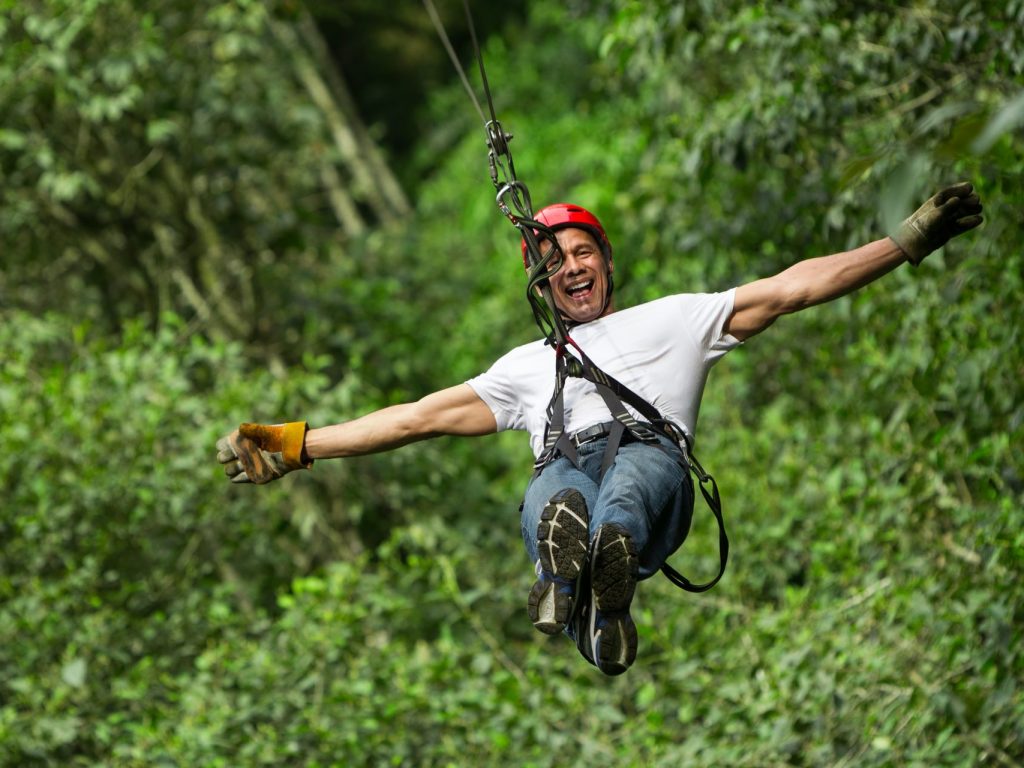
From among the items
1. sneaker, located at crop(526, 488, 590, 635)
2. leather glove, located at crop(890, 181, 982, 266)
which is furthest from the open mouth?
leather glove, located at crop(890, 181, 982, 266)

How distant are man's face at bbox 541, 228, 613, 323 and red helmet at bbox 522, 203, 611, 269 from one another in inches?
1.2

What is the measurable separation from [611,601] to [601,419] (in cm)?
56

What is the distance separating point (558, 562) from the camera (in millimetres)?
3568

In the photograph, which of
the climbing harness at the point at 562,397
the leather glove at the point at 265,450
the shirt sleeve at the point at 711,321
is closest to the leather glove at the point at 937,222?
the shirt sleeve at the point at 711,321

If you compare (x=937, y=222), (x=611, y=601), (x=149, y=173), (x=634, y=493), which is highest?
(x=149, y=173)

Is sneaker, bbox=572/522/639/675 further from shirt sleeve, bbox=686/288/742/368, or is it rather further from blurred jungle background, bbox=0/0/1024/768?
blurred jungle background, bbox=0/0/1024/768

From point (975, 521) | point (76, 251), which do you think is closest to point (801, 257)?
point (975, 521)

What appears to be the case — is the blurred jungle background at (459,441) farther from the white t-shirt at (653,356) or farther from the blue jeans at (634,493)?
the blue jeans at (634,493)

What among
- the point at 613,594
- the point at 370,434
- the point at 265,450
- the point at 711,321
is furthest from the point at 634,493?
the point at 265,450

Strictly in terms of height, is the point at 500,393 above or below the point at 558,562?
above

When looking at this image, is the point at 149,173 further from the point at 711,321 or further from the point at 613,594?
the point at 613,594

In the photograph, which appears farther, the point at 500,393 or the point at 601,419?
the point at 500,393

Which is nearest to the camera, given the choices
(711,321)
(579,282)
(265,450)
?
(711,321)

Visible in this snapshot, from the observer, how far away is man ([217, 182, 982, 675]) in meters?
3.57
